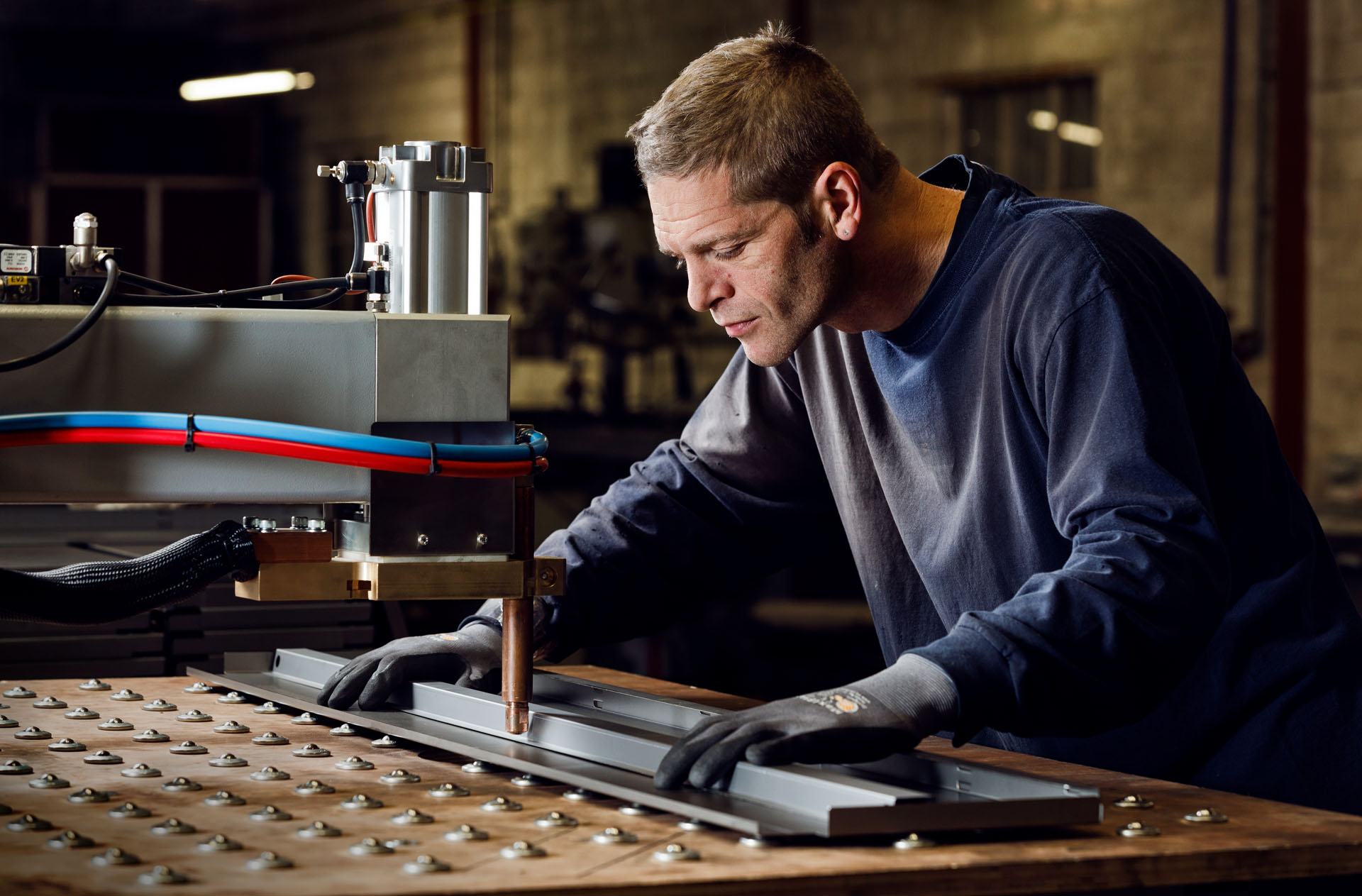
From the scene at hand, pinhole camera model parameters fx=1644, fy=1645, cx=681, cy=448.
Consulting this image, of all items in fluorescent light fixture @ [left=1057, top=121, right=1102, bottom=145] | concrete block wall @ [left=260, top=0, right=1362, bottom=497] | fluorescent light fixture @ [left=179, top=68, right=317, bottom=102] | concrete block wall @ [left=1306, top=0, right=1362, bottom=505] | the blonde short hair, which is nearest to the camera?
the blonde short hair

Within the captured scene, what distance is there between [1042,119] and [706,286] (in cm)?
654

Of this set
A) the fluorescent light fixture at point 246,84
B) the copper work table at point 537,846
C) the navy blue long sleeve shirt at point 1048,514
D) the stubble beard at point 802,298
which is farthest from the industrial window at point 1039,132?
the copper work table at point 537,846

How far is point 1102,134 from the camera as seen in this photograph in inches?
282

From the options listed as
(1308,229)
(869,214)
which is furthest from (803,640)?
(869,214)

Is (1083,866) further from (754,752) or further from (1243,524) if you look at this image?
(1243,524)

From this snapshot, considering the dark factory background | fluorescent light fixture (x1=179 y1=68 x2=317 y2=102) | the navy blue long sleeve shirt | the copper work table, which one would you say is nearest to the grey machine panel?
the copper work table

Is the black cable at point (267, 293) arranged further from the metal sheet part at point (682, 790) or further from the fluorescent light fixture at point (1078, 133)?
the fluorescent light fixture at point (1078, 133)

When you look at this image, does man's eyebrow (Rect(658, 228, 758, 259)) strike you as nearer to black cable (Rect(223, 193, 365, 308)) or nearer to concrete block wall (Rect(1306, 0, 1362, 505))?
black cable (Rect(223, 193, 365, 308))

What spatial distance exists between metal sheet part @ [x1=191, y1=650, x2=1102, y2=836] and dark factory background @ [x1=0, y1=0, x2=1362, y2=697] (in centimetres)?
37

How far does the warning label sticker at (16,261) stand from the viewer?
1.14 meters

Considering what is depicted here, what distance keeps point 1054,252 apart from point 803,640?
3.68 metres

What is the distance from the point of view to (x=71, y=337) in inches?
43.3

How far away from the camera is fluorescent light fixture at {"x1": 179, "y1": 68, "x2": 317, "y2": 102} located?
37.6 feet

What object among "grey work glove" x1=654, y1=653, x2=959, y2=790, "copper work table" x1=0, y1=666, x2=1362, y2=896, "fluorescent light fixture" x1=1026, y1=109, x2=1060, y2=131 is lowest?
"copper work table" x1=0, y1=666, x2=1362, y2=896
